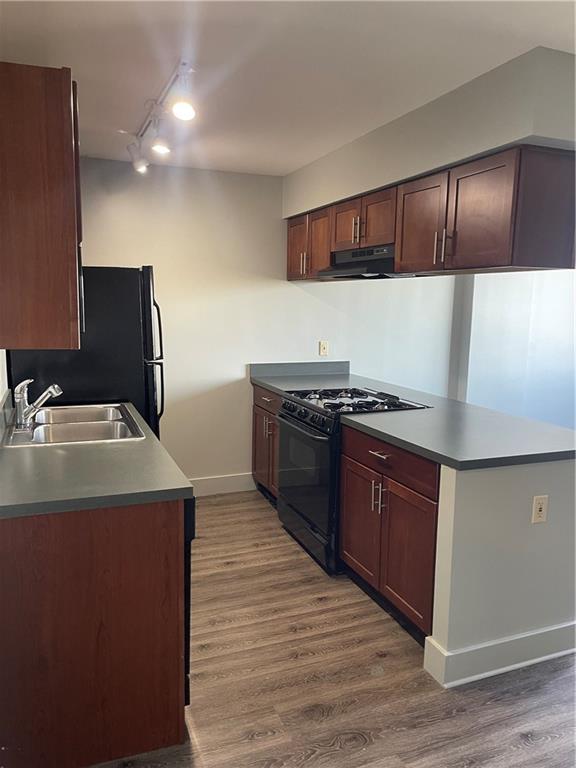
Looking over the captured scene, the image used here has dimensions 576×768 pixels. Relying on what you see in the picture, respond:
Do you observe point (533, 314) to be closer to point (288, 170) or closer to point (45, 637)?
point (288, 170)

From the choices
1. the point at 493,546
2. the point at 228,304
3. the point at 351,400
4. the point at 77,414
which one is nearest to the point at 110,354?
the point at 77,414

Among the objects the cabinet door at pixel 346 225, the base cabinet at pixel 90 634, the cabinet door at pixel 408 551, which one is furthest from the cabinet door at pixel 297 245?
the base cabinet at pixel 90 634

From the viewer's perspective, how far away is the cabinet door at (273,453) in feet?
12.9

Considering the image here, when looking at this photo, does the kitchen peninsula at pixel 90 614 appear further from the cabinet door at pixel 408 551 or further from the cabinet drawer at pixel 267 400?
the cabinet drawer at pixel 267 400

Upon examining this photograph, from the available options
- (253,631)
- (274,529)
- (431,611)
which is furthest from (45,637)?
(274,529)

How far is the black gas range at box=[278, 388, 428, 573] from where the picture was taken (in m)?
3.05

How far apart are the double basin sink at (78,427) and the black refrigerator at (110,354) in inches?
7.0

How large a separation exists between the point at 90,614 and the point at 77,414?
1.56 metres

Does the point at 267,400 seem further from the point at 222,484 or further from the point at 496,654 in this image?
the point at 496,654

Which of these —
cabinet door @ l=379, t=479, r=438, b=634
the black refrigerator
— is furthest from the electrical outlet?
the black refrigerator

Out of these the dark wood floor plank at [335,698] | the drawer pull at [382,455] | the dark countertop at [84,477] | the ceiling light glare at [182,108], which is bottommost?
the dark wood floor plank at [335,698]

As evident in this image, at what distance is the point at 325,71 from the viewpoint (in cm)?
227

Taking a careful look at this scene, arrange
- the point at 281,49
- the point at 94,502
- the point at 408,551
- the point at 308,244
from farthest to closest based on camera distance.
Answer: the point at 308,244 < the point at 408,551 < the point at 281,49 < the point at 94,502

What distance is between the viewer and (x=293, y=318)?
442cm
